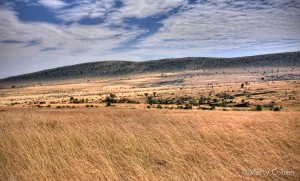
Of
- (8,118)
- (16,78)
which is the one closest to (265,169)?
(8,118)

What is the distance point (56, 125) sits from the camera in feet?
49.3

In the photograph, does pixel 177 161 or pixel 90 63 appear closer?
pixel 177 161

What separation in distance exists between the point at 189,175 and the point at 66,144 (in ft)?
18.7

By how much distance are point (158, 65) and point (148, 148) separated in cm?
14433

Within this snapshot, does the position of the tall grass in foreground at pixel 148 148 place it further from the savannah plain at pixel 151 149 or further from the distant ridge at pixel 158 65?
the distant ridge at pixel 158 65

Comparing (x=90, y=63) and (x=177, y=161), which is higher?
(x=90, y=63)

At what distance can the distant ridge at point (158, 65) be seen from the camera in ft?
454

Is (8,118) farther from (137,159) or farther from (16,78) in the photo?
(16,78)

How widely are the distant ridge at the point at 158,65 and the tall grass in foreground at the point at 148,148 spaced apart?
423 ft

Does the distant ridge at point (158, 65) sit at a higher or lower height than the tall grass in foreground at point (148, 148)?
higher

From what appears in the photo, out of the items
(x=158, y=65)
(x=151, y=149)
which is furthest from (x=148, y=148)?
(x=158, y=65)

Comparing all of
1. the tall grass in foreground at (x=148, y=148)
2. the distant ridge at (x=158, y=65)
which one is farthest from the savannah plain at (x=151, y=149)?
the distant ridge at (x=158, y=65)

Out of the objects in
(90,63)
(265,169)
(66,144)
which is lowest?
(265,169)

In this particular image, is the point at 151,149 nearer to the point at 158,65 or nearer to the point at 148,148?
the point at 148,148
